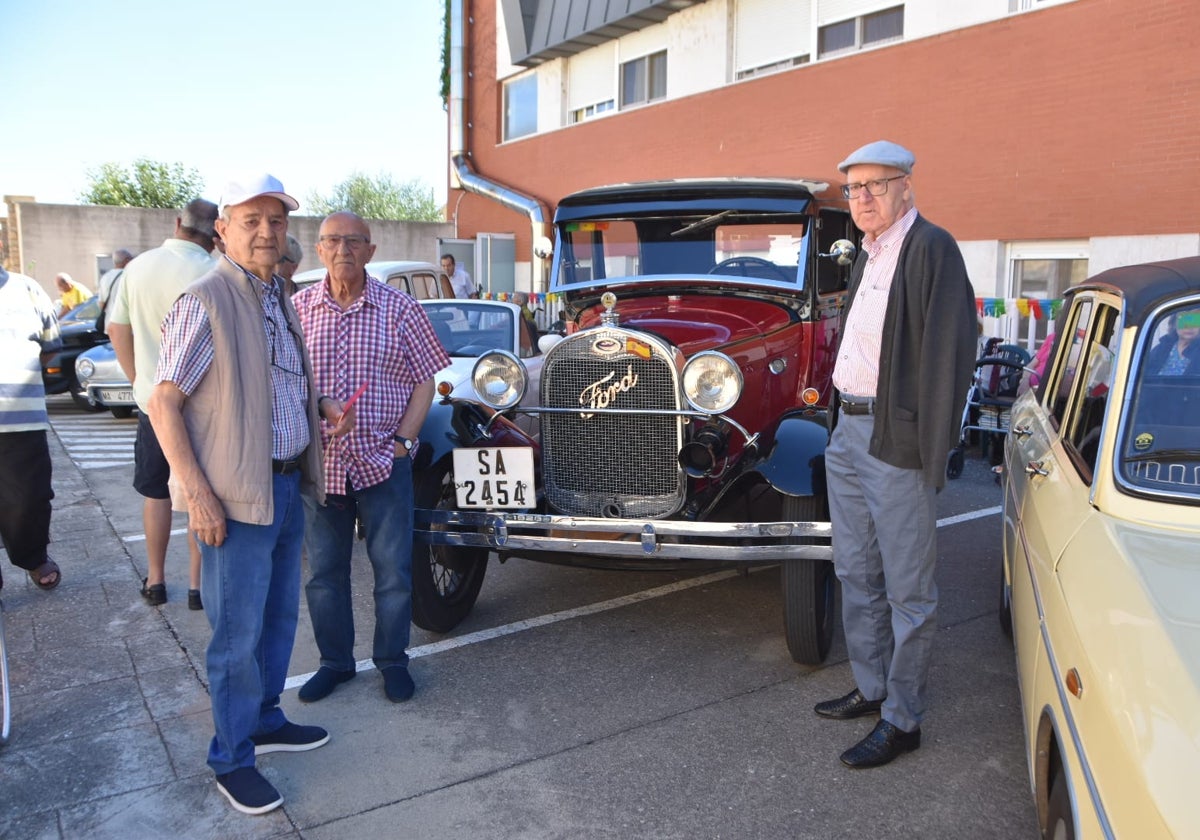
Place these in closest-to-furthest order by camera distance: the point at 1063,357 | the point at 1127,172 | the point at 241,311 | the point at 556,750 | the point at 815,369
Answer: the point at 241,311, the point at 556,750, the point at 1063,357, the point at 815,369, the point at 1127,172

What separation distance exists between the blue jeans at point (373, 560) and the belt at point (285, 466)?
0.62 meters

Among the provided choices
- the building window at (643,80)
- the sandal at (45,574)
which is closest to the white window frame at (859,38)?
the building window at (643,80)

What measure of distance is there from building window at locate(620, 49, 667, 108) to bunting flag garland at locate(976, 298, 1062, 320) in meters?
7.87

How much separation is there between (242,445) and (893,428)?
6.86ft

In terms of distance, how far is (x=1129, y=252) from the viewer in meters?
10.0

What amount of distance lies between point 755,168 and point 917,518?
12.2 m

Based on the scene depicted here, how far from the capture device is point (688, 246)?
17.0 ft

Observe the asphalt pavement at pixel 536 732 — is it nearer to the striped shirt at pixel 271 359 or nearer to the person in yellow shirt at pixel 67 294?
the striped shirt at pixel 271 359

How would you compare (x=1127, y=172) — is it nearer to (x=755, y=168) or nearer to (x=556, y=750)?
(x=755, y=168)

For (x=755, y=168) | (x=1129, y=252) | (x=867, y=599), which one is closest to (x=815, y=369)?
(x=867, y=599)

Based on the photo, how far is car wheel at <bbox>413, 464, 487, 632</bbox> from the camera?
4340 millimetres

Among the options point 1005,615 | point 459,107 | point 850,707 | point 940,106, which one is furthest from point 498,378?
point 459,107

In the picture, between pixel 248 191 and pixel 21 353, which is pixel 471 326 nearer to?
pixel 21 353

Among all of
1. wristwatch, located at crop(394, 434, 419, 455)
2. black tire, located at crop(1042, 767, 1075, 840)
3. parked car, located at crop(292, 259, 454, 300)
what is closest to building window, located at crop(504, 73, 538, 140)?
parked car, located at crop(292, 259, 454, 300)
